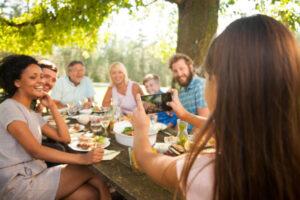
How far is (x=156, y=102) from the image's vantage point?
2396 mm

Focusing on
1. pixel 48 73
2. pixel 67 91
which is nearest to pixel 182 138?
pixel 48 73

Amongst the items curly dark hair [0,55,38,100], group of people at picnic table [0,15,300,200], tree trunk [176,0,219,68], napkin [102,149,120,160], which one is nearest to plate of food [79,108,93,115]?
curly dark hair [0,55,38,100]

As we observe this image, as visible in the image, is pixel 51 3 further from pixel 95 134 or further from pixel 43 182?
pixel 43 182

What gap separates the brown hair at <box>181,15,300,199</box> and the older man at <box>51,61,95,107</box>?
182 inches

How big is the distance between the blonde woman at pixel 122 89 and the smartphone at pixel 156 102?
2.77 metres

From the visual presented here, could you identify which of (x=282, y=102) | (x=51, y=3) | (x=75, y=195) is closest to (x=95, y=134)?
(x=75, y=195)

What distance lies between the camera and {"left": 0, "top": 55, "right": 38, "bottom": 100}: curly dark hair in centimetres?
277

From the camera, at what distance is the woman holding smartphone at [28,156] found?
8.26 feet

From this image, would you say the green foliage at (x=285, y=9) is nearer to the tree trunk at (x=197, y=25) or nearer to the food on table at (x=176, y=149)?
the tree trunk at (x=197, y=25)

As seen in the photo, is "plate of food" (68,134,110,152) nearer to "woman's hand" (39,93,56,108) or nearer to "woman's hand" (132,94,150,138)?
"woman's hand" (39,93,56,108)

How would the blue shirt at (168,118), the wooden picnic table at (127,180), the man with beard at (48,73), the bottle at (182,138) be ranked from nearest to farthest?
1. the wooden picnic table at (127,180)
2. the bottle at (182,138)
3. the man with beard at (48,73)
4. the blue shirt at (168,118)

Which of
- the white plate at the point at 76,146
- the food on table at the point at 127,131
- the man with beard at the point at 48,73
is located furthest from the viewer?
the man with beard at the point at 48,73

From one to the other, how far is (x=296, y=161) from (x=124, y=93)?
14.5 ft

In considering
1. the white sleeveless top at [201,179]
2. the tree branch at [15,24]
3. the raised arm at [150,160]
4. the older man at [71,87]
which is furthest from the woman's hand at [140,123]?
the tree branch at [15,24]
